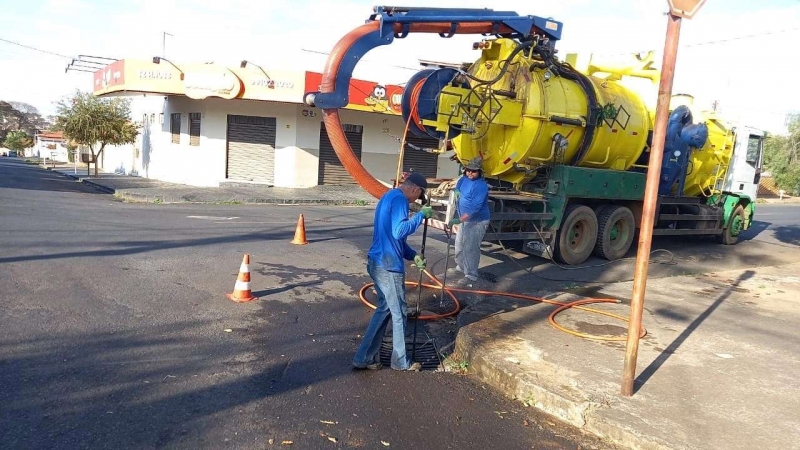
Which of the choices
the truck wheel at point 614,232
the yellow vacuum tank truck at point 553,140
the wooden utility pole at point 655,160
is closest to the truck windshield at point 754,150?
the yellow vacuum tank truck at point 553,140

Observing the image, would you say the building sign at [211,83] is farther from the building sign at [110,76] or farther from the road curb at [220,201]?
the road curb at [220,201]

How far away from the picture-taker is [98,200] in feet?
53.3

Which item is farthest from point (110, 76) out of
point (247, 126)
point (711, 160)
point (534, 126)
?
point (711, 160)

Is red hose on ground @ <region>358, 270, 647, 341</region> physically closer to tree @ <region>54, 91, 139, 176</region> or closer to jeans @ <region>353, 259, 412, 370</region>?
jeans @ <region>353, 259, 412, 370</region>

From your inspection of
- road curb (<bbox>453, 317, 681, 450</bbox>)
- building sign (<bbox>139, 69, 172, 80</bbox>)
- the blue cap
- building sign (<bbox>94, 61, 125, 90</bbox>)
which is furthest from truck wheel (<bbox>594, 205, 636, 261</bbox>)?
building sign (<bbox>94, 61, 125, 90</bbox>)

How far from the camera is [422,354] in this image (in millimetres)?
5203

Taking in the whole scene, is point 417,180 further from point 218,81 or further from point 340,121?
point 218,81

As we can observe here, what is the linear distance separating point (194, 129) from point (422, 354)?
65.0ft

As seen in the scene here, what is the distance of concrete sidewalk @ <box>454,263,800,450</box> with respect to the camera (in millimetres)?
3877

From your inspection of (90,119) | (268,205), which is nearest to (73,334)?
(268,205)

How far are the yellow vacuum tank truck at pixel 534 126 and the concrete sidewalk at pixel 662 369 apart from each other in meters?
2.10

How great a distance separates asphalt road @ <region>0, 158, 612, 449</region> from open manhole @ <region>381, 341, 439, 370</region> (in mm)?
191

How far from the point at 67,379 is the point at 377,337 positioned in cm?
229

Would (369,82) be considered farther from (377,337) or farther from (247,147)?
(377,337)
